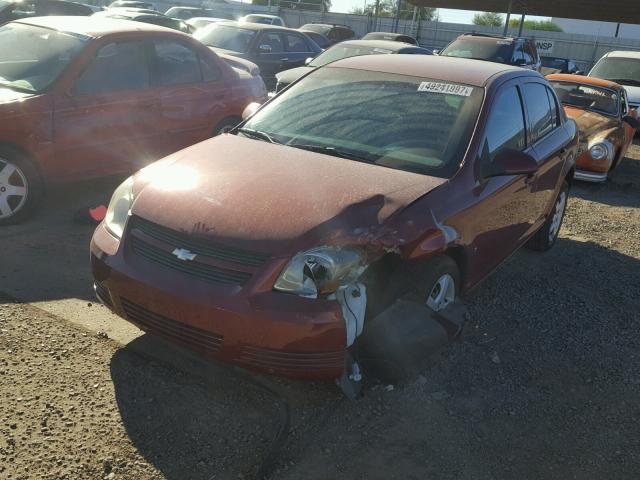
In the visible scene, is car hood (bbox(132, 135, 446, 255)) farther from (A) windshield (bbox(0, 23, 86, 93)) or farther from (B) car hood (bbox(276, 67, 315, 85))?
(B) car hood (bbox(276, 67, 315, 85))

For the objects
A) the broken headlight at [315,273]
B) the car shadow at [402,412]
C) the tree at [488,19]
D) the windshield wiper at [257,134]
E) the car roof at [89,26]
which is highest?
the car roof at [89,26]

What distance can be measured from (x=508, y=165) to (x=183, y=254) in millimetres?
2102

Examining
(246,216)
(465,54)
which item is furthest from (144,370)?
(465,54)

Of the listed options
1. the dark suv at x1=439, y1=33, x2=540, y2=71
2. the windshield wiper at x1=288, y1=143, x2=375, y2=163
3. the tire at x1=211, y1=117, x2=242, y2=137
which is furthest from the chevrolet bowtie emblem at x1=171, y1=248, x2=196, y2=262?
the dark suv at x1=439, y1=33, x2=540, y2=71

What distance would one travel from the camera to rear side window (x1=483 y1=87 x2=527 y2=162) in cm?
425

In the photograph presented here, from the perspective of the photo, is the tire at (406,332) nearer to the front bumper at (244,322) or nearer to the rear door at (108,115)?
the front bumper at (244,322)

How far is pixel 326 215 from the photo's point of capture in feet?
10.7

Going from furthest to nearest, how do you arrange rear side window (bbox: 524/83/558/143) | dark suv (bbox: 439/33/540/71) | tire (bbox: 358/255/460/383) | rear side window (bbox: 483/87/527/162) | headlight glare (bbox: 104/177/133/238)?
1. dark suv (bbox: 439/33/540/71)
2. rear side window (bbox: 524/83/558/143)
3. rear side window (bbox: 483/87/527/162)
4. headlight glare (bbox: 104/177/133/238)
5. tire (bbox: 358/255/460/383)

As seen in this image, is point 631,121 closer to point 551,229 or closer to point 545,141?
point 551,229

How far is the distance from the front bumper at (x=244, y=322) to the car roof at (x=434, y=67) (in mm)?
2141

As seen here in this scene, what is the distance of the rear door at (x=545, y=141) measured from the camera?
510 centimetres

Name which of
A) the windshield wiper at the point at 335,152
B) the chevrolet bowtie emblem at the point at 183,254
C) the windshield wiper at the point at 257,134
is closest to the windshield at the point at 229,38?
the windshield wiper at the point at 257,134

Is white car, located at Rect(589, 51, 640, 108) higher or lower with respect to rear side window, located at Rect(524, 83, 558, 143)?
lower

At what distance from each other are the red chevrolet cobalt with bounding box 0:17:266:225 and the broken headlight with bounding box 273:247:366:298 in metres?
3.34
